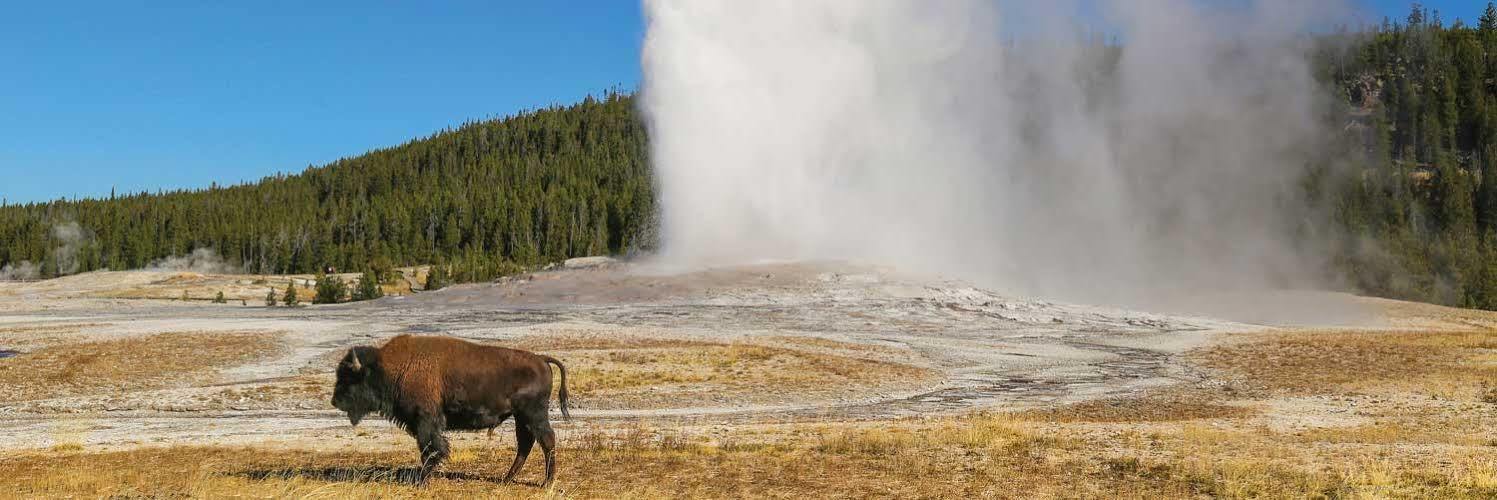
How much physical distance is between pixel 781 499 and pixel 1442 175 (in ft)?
533

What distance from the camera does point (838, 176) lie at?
79.4 meters

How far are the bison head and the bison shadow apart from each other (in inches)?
30.1

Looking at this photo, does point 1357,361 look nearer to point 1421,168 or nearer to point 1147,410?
point 1147,410

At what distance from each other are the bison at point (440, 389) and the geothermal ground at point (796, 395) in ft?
2.18

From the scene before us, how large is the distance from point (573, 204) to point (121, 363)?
108 metres

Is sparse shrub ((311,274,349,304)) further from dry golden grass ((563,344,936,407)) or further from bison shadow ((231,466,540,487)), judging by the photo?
bison shadow ((231,466,540,487))

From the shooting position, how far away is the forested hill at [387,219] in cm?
12625

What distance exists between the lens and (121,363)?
96.4ft

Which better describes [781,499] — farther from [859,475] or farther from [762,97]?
[762,97]

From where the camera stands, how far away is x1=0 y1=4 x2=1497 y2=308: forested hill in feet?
404

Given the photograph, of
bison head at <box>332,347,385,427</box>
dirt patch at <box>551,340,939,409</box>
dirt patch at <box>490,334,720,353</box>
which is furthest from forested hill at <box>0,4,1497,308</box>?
Answer: bison head at <box>332,347,385,427</box>

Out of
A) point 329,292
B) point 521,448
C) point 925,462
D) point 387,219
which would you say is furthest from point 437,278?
point 521,448

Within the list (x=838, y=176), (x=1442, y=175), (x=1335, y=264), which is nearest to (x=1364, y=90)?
(x=1442, y=175)

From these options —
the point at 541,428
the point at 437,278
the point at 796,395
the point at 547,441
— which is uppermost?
the point at 437,278
